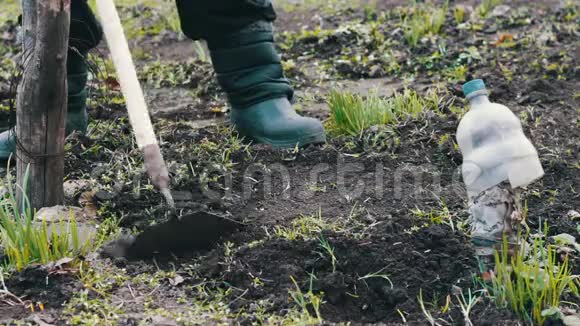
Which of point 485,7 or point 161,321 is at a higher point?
point 485,7

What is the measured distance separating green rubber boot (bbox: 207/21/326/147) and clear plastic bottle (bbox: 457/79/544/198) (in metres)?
1.36

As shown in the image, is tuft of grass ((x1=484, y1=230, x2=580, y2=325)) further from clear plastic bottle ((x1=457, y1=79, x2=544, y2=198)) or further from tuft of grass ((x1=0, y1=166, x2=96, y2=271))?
tuft of grass ((x1=0, y1=166, x2=96, y2=271))

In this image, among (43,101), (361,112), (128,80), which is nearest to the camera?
(128,80)

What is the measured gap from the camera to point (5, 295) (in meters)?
2.28

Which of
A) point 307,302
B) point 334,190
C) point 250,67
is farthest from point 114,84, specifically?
point 307,302

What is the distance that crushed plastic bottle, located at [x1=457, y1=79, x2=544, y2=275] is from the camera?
2.20 meters

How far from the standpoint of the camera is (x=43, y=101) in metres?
2.64

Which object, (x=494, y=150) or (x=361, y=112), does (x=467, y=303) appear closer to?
(x=494, y=150)

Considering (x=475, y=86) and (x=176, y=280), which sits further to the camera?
(x=176, y=280)

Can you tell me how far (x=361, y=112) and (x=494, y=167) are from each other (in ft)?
4.41

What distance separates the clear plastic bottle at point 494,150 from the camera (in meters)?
2.19

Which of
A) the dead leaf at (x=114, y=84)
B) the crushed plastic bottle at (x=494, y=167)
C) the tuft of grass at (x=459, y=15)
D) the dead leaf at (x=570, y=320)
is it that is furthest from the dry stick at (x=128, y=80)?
the tuft of grass at (x=459, y=15)

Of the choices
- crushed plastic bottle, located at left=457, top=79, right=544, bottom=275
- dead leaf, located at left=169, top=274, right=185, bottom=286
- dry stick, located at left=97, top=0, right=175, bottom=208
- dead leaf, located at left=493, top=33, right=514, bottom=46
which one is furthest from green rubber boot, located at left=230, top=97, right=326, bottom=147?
dead leaf, located at left=493, top=33, right=514, bottom=46

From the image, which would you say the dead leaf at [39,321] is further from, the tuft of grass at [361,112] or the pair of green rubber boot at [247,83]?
the tuft of grass at [361,112]
